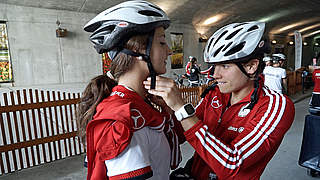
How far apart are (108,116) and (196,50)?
17397 mm

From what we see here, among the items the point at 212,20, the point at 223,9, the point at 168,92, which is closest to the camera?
the point at 168,92

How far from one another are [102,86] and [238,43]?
861 mm

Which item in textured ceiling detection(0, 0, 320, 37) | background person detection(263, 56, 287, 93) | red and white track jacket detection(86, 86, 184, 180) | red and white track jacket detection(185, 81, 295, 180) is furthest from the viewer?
textured ceiling detection(0, 0, 320, 37)

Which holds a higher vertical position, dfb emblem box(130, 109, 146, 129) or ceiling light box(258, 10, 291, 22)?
ceiling light box(258, 10, 291, 22)

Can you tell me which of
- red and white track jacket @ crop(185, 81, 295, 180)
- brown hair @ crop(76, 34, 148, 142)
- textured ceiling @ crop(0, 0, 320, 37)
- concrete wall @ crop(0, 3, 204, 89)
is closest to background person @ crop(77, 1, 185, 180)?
brown hair @ crop(76, 34, 148, 142)

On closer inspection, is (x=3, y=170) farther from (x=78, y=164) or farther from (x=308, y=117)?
(x=308, y=117)

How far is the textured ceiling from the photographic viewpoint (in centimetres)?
1085

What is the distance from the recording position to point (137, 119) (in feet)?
2.82

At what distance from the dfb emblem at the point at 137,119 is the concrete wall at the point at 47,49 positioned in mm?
11936

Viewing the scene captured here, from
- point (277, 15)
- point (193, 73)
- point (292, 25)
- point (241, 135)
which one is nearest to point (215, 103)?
point (241, 135)

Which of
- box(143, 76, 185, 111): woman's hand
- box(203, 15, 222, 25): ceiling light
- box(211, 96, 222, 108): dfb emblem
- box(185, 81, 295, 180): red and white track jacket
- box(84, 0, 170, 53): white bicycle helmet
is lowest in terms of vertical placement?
box(185, 81, 295, 180): red and white track jacket

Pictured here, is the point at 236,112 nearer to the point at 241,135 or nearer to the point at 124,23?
the point at 241,135

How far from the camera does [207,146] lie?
0.95 m

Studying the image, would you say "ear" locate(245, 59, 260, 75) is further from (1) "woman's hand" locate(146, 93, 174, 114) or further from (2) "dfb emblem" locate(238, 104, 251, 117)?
(1) "woman's hand" locate(146, 93, 174, 114)
